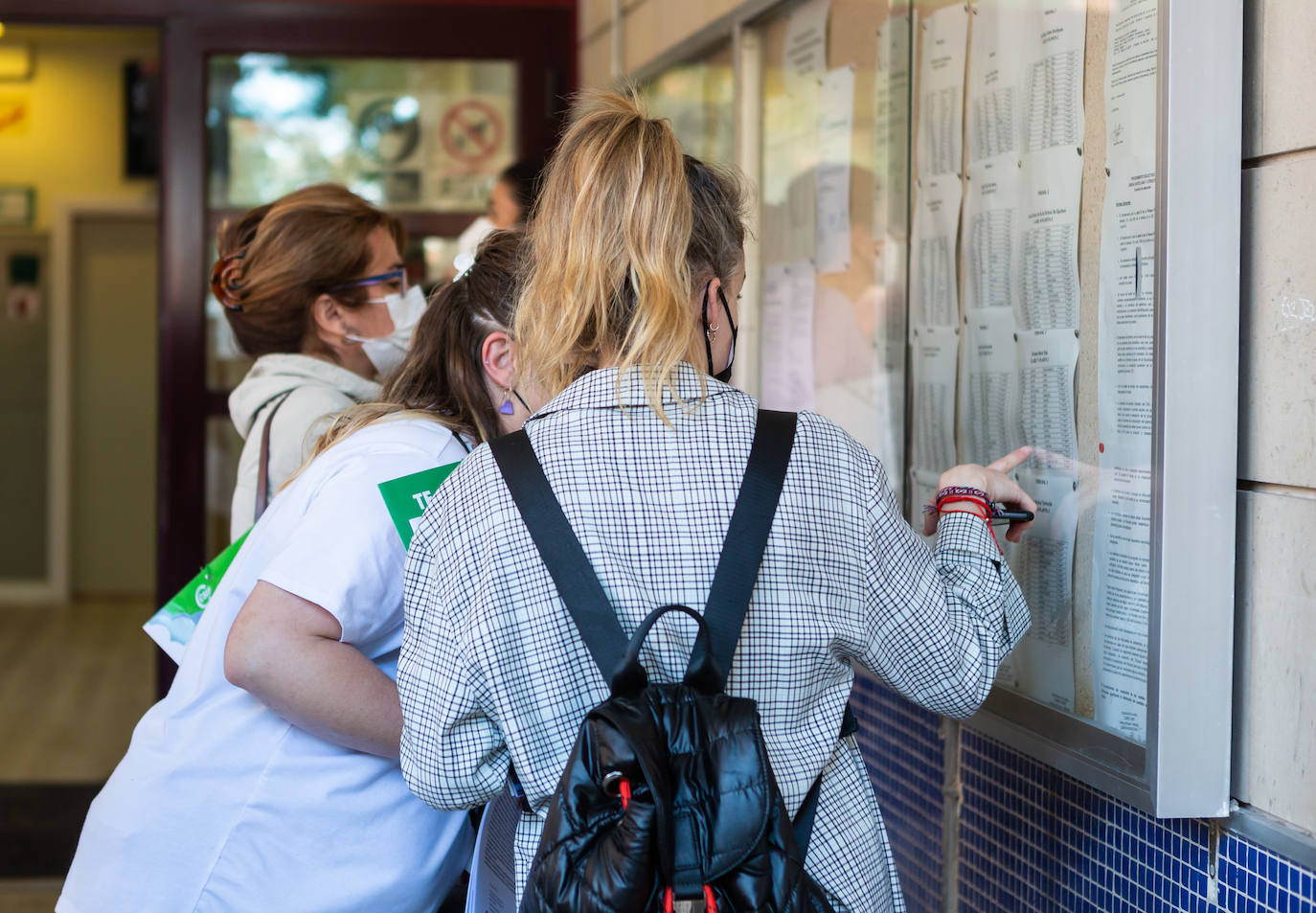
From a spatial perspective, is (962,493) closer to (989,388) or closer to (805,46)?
(989,388)

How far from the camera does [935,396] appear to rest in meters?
2.06

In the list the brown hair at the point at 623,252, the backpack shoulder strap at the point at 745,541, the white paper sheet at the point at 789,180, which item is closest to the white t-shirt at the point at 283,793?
the brown hair at the point at 623,252

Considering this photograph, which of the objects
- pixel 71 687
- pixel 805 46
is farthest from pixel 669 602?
pixel 71 687

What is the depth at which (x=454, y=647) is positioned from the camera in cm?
127

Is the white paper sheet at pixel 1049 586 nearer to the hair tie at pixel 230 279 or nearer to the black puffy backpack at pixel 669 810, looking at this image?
the black puffy backpack at pixel 669 810

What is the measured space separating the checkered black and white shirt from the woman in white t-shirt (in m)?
0.22

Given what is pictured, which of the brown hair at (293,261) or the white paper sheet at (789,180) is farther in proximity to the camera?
the white paper sheet at (789,180)

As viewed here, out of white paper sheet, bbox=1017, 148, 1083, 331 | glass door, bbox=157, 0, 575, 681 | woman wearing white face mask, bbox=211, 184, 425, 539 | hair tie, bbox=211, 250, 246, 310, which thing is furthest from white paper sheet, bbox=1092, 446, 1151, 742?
glass door, bbox=157, 0, 575, 681

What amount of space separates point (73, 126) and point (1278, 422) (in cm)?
852

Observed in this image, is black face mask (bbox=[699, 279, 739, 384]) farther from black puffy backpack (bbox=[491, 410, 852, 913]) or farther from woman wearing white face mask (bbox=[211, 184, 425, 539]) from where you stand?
woman wearing white face mask (bbox=[211, 184, 425, 539])

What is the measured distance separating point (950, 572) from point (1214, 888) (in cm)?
46

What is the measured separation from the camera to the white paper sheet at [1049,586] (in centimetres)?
167

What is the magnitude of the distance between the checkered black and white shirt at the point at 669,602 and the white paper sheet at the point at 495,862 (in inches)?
7.1

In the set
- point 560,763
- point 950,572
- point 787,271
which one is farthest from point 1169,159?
point 787,271
